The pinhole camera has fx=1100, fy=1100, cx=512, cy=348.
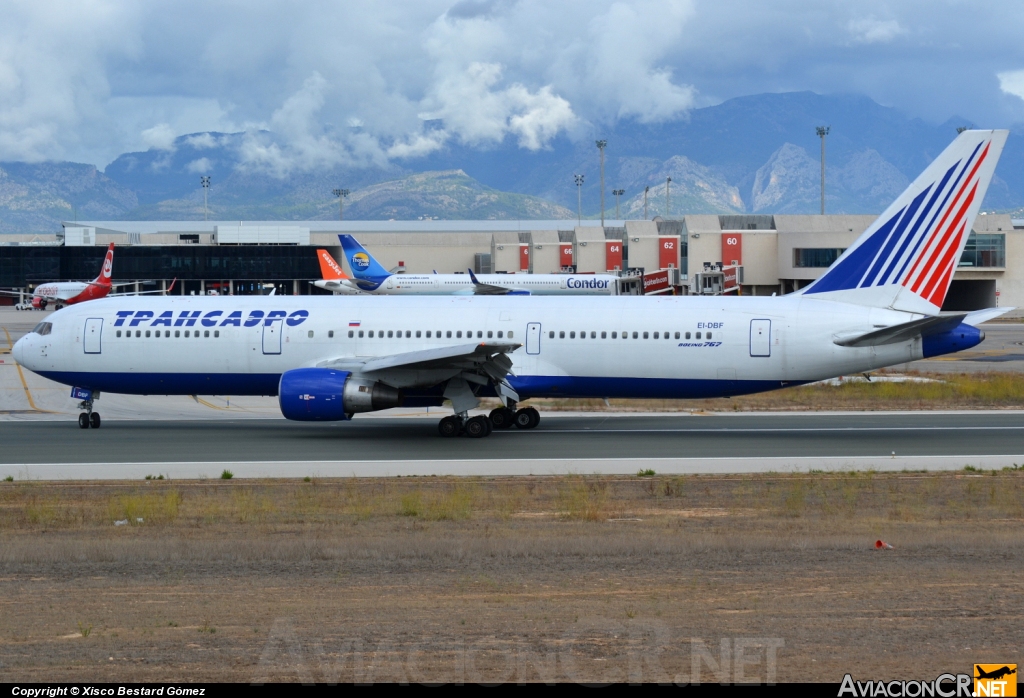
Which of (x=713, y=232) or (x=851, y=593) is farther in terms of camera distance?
(x=713, y=232)

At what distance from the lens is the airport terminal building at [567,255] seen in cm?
9625

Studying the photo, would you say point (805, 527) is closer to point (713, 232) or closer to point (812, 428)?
point (812, 428)

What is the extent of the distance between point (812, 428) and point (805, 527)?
14.2m

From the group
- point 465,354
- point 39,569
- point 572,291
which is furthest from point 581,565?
point 572,291

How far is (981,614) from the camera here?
38.7ft

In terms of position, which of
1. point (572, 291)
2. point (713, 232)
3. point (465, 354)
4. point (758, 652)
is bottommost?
point (758, 652)

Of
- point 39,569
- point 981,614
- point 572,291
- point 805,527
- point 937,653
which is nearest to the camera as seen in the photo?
point 937,653

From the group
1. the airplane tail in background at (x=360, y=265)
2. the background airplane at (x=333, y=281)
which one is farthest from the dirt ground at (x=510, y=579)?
the background airplane at (x=333, y=281)

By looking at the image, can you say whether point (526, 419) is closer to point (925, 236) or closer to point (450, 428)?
point (450, 428)

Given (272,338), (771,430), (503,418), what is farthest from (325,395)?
(771,430)

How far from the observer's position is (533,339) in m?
29.9

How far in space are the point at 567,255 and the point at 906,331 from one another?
9962 centimetres

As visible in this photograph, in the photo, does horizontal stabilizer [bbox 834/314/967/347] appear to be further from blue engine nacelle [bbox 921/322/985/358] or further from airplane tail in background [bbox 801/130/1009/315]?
airplane tail in background [bbox 801/130/1009/315]

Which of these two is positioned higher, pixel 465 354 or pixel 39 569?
pixel 465 354
